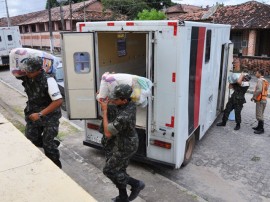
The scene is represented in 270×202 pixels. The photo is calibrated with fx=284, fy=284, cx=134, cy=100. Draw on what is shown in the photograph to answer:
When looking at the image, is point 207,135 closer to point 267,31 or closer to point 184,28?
point 184,28

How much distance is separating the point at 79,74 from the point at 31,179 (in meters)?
2.36

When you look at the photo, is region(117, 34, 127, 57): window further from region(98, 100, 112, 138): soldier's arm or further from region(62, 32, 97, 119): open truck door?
region(98, 100, 112, 138): soldier's arm

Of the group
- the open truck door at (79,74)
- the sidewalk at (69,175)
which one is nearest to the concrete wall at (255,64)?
the sidewalk at (69,175)

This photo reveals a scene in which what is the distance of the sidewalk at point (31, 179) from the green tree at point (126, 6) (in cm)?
3413

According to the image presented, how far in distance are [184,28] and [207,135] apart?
3554 millimetres

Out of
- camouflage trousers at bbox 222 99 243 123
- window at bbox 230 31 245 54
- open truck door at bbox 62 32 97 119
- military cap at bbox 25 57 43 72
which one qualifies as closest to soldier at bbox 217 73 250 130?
camouflage trousers at bbox 222 99 243 123

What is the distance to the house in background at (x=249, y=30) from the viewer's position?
16.9m

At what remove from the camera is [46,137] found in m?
4.16

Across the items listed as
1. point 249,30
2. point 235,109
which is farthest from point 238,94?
point 249,30

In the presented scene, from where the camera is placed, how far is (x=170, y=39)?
13.4 feet

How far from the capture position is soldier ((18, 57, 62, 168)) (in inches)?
154

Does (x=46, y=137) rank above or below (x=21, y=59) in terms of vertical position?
below

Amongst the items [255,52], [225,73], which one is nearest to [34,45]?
[255,52]

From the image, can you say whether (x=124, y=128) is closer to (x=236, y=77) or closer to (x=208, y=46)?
(x=208, y=46)
